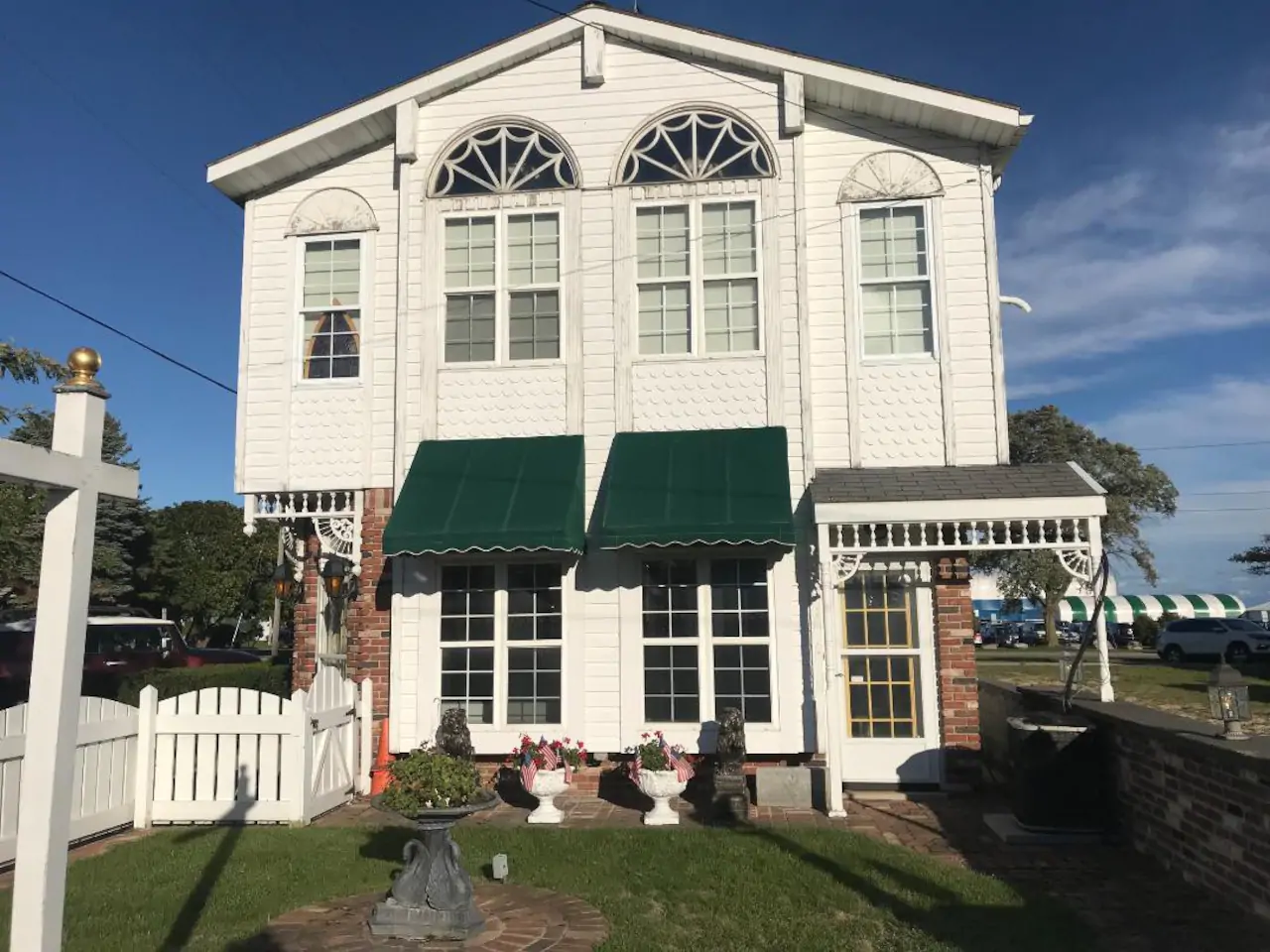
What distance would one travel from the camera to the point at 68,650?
3225 mm

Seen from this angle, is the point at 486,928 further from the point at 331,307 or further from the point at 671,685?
the point at 331,307

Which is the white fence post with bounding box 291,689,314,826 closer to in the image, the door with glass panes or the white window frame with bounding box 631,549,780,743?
the white window frame with bounding box 631,549,780,743

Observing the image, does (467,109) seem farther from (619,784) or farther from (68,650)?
(68,650)

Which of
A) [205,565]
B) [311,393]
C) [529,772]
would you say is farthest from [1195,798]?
[205,565]

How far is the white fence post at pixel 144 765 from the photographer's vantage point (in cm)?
887

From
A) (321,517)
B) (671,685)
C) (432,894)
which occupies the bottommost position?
(432,894)

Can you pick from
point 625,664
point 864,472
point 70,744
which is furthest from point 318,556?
point 70,744

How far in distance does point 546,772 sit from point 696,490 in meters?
3.08

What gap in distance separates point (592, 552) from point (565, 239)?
3.61 metres

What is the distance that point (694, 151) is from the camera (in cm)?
1108

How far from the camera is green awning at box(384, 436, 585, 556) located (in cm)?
962

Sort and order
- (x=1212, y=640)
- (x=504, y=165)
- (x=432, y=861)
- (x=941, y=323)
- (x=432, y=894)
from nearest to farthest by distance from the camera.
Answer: (x=432, y=894) → (x=432, y=861) → (x=941, y=323) → (x=504, y=165) → (x=1212, y=640)

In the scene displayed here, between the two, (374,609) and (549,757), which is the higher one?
(374,609)

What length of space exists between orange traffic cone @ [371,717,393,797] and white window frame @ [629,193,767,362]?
494cm
